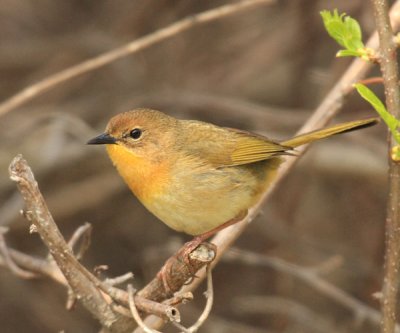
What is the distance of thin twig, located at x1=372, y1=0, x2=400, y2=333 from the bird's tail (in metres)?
0.63

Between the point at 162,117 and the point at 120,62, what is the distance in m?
2.15

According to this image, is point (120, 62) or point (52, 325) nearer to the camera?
point (52, 325)

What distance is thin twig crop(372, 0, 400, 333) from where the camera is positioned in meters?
2.53

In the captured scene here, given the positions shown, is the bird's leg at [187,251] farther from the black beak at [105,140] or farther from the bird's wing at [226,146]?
the black beak at [105,140]

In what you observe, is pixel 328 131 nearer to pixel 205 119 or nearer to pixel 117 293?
pixel 117 293

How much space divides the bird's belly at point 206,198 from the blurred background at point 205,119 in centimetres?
154

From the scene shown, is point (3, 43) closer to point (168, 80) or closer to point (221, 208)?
point (168, 80)

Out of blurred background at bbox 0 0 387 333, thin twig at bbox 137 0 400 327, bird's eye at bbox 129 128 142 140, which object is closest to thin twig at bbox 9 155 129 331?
thin twig at bbox 137 0 400 327

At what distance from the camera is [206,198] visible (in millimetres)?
3660

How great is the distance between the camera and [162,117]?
159 inches

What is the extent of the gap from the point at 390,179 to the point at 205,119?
3.41m

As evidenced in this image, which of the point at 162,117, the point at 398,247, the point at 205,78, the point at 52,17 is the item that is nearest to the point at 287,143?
the point at 162,117

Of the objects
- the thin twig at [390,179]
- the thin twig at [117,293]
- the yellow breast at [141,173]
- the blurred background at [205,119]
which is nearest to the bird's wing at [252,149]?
the yellow breast at [141,173]

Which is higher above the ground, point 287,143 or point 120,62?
point 120,62
